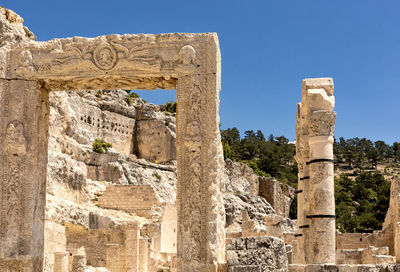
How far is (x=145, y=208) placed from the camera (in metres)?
38.5

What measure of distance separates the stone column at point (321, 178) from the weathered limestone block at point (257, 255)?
12.8 feet

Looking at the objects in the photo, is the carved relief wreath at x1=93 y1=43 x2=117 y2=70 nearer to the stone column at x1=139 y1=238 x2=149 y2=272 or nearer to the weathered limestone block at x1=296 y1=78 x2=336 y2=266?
the weathered limestone block at x1=296 y1=78 x2=336 y2=266

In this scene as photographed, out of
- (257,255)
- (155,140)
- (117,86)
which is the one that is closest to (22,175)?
(117,86)

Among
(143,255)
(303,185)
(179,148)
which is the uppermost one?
(179,148)

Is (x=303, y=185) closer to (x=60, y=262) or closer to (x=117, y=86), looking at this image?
(x=60, y=262)

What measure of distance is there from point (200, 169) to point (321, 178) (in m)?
3.68

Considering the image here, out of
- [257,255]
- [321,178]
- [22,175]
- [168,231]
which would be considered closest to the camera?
[257,255]

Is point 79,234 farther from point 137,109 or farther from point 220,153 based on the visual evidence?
point 137,109

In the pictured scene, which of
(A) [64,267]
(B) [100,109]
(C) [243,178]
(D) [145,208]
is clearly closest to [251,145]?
(C) [243,178]

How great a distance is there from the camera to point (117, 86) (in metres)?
13.0

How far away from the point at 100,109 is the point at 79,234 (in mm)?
31933

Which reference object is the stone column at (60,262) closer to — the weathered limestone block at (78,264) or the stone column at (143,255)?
the weathered limestone block at (78,264)

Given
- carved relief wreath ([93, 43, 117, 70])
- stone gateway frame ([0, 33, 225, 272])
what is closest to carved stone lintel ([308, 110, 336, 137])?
stone gateway frame ([0, 33, 225, 272])

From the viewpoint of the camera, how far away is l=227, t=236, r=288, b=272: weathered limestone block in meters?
10.3
